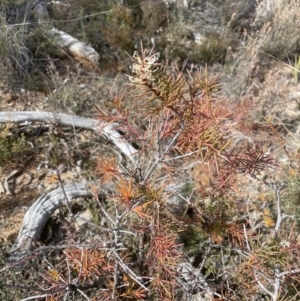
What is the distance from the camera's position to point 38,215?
2.25 metres

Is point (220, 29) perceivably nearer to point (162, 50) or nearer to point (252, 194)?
point (162, 50)

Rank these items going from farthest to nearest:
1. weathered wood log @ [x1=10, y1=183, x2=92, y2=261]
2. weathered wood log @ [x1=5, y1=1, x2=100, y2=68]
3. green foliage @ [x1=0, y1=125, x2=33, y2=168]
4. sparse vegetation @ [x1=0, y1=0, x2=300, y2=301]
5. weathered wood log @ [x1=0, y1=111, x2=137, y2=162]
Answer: weathered wood log @ [x1=5, y1=1, x2=100, y2=68] → weathered wood log @ [x1=0, y1=111, x2=137, y2=162] → green foliage @ [x1=0, y1=125, x2=33, y2=168] → weathered wood log @ [x1=10, y1=183, x2=92, y2=261] → sparse vegetation @ [x1=0, y1=0, x2=300, y2=301]

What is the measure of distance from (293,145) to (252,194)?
0.59 m

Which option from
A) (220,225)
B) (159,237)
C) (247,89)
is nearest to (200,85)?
(159,237)

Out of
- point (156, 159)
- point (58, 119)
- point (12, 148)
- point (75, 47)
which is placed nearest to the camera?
point (156, 159)

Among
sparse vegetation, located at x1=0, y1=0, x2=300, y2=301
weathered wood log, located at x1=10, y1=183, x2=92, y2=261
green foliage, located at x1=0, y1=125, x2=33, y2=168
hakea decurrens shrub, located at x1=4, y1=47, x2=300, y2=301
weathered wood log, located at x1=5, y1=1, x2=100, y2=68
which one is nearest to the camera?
hakea decurrens shrub, located at x1=4, y1=47, x2=300, y2=301

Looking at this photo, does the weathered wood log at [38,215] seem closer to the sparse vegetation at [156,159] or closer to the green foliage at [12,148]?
the sparse vegetation at [156,159]

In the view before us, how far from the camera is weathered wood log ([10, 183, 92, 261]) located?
2.12 metres

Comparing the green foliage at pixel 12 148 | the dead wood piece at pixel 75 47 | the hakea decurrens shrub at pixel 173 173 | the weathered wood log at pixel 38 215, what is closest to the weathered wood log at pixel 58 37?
the dead wood piece at pixel 75 47

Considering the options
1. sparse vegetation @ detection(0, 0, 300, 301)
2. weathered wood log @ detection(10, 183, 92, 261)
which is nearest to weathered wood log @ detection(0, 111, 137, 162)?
sparse vegetation @ detection(0, 0, 300, 301)

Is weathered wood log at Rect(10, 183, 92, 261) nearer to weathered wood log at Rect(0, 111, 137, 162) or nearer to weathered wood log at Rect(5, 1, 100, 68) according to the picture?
weathered wood log at Rect(0, 111, 137, 162)

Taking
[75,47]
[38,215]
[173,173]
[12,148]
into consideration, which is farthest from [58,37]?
[173,173]

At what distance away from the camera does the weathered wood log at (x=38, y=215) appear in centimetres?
212

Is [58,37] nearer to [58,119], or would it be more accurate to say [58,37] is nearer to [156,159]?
[58,119]
